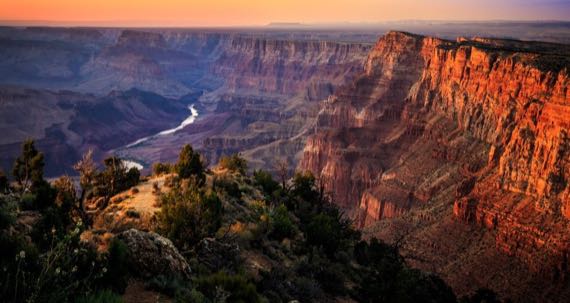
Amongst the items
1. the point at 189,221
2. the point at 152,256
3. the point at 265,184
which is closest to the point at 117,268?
the point at 152,256

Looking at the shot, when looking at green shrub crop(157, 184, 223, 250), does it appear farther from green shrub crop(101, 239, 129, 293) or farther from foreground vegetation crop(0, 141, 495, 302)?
green shrub crop(101, 239, 129, 293)

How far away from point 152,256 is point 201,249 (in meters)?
3.66

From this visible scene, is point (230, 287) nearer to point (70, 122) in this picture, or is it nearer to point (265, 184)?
point (265, 184)

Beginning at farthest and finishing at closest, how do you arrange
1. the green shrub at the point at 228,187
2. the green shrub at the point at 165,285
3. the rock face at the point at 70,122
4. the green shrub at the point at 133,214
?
1. the rock face at the point at 70,122
2. the green shrub at the point at 228,187
3. the green shrub at the point at 133,214
4. the green shrub at the point at 165,285

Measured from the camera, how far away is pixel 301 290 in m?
19.2

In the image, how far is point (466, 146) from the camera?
183 ft

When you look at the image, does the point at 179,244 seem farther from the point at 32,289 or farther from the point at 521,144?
the point at 521,144

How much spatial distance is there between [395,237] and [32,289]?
38754 mm

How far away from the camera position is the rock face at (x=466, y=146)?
37562 mm

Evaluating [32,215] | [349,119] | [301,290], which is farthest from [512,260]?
[349,119]

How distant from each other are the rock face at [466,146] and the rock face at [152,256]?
28407 mm

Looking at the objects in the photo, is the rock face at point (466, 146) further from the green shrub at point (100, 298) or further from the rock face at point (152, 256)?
the green shrub at point (100, 298)

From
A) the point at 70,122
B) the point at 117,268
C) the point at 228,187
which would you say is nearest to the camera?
the point at 117,268

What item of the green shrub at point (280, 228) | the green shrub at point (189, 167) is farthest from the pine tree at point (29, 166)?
the green shrub at point (280, 228)
